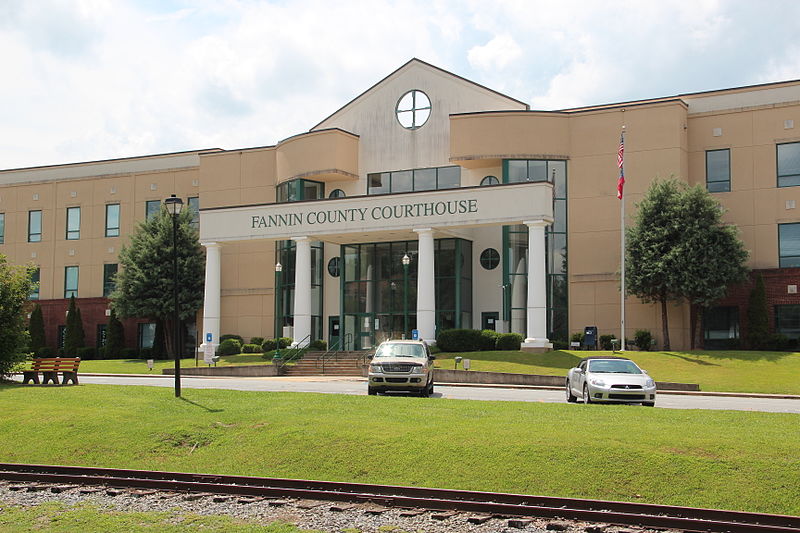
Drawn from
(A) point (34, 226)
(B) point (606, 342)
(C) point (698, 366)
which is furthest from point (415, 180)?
(A) point (34, 226)

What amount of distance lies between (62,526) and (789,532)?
9114 millimetres

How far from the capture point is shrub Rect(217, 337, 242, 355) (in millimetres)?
48312

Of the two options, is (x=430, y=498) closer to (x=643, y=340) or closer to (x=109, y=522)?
(x=109, y=522)

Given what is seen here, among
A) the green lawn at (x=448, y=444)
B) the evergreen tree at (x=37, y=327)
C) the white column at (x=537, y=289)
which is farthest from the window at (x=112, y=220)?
the green lawn at (x=448, y=444)

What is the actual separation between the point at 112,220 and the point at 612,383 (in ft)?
156

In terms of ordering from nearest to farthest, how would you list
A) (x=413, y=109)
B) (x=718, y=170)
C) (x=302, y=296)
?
(x=718, y=170) < (x=302, y=296) < (x=413, y=109)

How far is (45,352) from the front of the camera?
192 ft

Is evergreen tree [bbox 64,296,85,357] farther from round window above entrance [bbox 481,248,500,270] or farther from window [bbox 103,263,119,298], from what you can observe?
round window above entrance [bbox 481,248,500,270]

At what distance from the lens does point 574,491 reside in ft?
41.8

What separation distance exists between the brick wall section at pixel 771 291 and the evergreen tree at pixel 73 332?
40.4 metres

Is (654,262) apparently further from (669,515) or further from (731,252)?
(669,515)

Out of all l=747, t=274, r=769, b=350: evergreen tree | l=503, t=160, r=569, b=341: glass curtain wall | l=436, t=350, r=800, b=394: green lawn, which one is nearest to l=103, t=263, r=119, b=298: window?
l=503, t=160, r=569, b=341: glass curtain wall

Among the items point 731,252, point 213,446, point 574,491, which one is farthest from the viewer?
point 731,252

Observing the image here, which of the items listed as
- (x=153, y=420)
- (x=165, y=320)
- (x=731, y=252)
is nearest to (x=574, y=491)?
(x=153, y=420)
